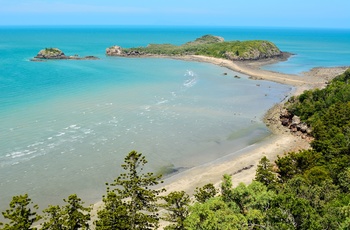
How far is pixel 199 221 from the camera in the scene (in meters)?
16.2

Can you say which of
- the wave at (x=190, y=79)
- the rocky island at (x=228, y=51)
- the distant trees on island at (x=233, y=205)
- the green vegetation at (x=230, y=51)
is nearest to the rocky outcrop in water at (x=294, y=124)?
the distant trees on island at (x=233, y=205)

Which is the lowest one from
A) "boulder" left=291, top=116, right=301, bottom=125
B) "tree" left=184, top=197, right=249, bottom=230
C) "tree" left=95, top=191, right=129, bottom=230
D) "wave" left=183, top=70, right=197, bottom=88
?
"wave" left=183, top=70, right=197, bottom=88

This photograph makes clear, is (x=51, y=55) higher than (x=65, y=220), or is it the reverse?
(x=65, y=220)

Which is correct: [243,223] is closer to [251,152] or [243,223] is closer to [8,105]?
[251,152]

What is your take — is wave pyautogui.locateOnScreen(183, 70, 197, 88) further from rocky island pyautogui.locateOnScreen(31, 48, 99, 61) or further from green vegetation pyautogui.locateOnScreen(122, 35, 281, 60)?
rocky island pyautogui.locateOnScreen(31, 48, 99, 61)

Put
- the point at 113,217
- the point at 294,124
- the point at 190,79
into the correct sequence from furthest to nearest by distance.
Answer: the point at 190,79 → the point at 294,124 → the point at 113,217

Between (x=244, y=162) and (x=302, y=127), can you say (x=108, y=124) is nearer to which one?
(x=244, y=162)

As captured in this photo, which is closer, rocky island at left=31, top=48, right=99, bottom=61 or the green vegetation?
the green vegetation

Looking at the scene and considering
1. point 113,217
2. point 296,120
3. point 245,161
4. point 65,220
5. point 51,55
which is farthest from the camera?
point 51,55

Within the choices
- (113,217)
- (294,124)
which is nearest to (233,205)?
(113,217)

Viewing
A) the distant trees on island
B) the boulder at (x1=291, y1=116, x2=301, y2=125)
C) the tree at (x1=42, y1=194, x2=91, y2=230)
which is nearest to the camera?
the distant trees on island

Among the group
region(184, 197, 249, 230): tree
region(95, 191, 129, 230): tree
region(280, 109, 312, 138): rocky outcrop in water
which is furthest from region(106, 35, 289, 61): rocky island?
region(184, 197, 249, 230): tree

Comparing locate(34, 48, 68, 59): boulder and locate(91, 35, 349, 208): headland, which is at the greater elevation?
locate(34, 48, 68, 59): boulder

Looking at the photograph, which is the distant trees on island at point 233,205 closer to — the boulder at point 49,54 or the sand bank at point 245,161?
the sand bank at point 245,161
